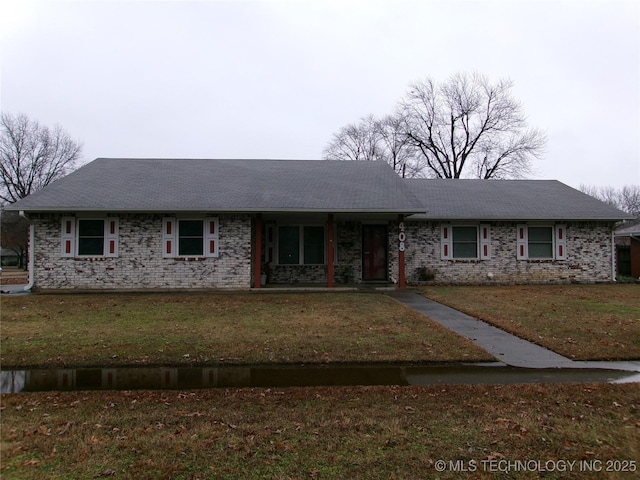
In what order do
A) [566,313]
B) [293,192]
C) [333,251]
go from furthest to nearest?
[333,251], [293,192], [566,313]

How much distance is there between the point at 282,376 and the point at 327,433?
1.86 metres

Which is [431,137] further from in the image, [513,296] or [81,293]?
[81,293]

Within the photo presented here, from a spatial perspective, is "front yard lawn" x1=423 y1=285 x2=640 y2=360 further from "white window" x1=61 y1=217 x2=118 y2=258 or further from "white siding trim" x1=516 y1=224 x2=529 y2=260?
"white window" x1=61 y1=217 x2=118 y2=258

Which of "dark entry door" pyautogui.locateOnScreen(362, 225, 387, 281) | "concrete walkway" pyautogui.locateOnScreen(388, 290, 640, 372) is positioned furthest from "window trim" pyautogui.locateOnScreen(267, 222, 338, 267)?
"concrete walkway" pyautogui.locateOnScreen(388, 290, 640, 372)

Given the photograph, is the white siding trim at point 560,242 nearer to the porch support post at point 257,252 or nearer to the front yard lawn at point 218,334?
the front yard lawn at point 218,334

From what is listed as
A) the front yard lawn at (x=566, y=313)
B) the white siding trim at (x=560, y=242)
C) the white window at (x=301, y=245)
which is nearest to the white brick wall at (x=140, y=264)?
the white window at (x=301, y=245)

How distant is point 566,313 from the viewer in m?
10.3

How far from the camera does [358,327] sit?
28.3 ft

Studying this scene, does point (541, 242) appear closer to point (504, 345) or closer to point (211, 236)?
point (504, 345)

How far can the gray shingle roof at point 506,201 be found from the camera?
58.2 ft

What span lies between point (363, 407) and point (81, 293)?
13.4m

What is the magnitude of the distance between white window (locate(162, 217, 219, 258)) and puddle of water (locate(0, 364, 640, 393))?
32.1 feet

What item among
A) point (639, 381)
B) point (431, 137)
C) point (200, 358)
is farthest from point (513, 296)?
point (431, 137)

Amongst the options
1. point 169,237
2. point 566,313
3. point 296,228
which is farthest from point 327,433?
point 296,228
